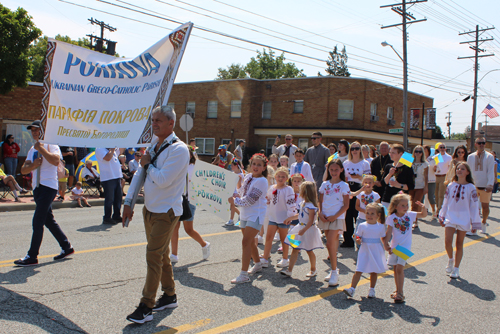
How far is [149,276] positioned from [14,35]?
1627cm

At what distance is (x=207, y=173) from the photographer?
6.72 metres

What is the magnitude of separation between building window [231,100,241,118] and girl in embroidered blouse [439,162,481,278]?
29.6 metres

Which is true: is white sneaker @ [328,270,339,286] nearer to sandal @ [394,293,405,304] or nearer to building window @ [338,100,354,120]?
sandal @ [394,293,405,304]

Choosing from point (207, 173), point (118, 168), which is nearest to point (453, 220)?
point (207, 173)

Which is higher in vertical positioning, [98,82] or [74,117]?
[98,82]

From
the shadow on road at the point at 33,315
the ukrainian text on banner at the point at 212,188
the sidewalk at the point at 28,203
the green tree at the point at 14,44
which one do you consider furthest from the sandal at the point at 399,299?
the green tree at the point at 14,44

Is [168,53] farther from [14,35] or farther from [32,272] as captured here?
[14,35]

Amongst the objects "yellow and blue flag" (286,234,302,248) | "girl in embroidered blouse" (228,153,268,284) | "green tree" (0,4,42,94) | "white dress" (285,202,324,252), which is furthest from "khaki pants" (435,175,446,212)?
"green tree" (0,4,42,94)

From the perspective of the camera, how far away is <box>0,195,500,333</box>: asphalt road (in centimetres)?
404

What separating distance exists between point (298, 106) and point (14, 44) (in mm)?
21880

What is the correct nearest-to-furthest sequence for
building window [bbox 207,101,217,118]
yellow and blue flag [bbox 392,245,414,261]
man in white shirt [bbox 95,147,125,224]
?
yellow and blue flag [bbox 392,245,414,261]
man in white shirt [bbox 95,147,125,224]
building window [bbox 207,101,217,118]

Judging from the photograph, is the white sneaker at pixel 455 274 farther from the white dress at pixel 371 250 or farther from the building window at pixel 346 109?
the building window at pixel 346 109

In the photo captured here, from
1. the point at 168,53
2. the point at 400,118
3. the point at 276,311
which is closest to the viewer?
the point at 276,311

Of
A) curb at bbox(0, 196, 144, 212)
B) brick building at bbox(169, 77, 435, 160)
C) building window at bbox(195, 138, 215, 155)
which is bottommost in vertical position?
curb at bbox(0, 196, 144, 212)
